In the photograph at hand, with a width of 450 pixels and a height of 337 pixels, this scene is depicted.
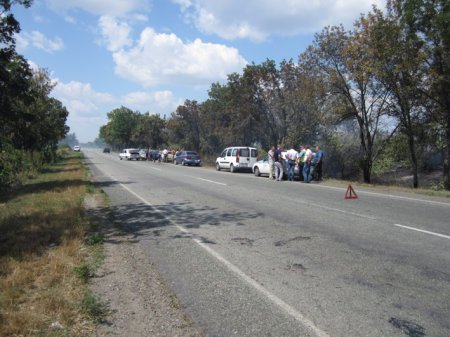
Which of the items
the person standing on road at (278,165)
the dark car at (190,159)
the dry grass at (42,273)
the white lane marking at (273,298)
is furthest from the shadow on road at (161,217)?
the dark car at (190,159)

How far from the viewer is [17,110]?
57.9 feet

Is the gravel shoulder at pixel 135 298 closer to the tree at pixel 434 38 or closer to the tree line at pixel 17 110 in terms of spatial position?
the tree line at pixel 17 110

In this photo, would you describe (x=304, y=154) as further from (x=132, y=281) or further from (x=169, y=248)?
(x=132, y=281)

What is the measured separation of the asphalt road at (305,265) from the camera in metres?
4.25

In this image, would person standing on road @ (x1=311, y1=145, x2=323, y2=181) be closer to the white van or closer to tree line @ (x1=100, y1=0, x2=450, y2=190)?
tree line @ (x1=100, y1=0, x2=450, y2=190)

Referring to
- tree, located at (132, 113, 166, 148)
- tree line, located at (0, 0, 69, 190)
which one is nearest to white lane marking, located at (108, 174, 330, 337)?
tree line, located at (0, 0, 69, 190)

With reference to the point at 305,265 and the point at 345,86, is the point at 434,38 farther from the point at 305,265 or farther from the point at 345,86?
the point at 305,265

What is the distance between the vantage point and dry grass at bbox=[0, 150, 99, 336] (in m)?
4.24

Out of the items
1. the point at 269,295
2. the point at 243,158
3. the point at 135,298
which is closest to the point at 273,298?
the point at 269,295

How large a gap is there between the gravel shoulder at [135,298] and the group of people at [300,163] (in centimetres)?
1499

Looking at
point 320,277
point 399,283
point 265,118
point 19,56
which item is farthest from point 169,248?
point 265,118

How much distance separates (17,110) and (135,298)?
15.2 m

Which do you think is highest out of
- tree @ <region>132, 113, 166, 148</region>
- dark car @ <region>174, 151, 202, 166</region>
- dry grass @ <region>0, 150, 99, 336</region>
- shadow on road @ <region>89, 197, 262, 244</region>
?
tree @ <region>132, 113, 166, 148</region>

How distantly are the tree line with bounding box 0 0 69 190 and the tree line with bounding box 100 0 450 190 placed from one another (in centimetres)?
1574
